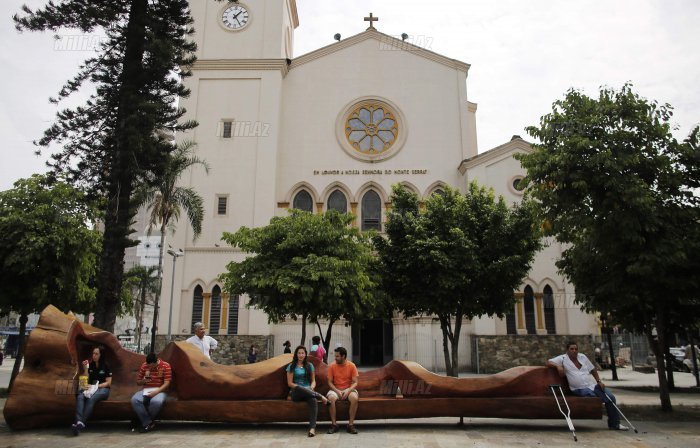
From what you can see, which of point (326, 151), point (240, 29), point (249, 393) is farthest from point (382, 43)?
point (249, 393)

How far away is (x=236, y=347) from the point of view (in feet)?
77.8

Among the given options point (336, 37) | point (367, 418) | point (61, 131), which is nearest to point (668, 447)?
point (367, 418)

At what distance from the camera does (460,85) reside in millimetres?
27875

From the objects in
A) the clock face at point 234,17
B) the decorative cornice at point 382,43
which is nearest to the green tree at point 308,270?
the decorative cornice at point 382,43

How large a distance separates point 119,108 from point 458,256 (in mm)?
10101

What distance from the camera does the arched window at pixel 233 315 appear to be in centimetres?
2431

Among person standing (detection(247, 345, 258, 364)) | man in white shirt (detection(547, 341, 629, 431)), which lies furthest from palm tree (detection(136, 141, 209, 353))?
man in white shirt (detection(547, 341, 629, 431))

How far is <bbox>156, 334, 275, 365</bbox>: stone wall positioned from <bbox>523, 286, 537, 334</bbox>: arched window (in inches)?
466

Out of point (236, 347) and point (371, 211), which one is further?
point (371, 211)

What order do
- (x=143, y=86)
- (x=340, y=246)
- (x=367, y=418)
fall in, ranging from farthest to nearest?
(x=340, y=246)
(x=143, y=86)
(x=367, y=418)

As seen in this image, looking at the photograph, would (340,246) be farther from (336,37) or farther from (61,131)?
(336,37)

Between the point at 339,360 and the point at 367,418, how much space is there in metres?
0.98

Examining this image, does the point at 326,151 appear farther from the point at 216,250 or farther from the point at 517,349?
the point at 517,349

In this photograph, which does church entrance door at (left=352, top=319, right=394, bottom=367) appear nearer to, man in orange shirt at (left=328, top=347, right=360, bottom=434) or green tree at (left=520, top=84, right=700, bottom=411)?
green tree at (left=520, top=84, right=700, bottom=411)
